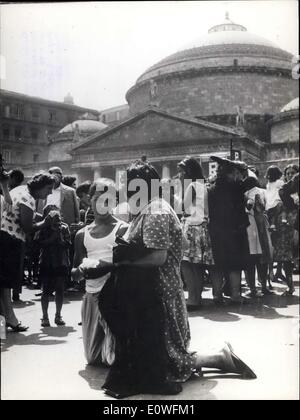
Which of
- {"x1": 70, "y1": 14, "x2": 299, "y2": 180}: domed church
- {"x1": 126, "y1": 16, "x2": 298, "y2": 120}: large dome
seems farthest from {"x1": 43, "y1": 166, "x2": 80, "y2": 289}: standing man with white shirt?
{"x1": 126, "y1": 16, "x2": 298, "y2": 120}: large dome

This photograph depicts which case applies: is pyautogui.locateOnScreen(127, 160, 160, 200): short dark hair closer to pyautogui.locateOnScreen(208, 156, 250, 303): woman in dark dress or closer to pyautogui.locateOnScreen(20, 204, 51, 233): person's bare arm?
pyautogui.locateOnScreen(20, 204, 51, 233): person's bare arm

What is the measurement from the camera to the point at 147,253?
3.20 meters

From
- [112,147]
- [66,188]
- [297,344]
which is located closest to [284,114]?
[112,147]

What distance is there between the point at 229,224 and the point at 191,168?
886 mm

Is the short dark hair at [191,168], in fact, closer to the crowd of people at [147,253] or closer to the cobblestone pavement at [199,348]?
the crowd of people at [147,253]

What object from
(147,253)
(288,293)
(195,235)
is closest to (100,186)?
(147,253)

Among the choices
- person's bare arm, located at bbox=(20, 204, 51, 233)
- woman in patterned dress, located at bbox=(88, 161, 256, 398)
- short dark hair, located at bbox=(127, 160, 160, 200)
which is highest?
short dark hair, located at bbox=(127, 160, 160, 200)

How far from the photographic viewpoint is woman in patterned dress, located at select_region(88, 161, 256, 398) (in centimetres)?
320

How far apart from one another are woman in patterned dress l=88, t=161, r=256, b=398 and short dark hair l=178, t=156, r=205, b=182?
233 centimetres

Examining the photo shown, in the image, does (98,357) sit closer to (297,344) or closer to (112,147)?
(297,344)

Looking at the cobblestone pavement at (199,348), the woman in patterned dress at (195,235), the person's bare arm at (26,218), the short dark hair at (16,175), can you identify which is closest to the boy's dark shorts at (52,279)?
the cobblestone pavement at (199,348)

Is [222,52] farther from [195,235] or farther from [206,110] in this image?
[195,235]

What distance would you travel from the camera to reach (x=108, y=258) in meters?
3.67
